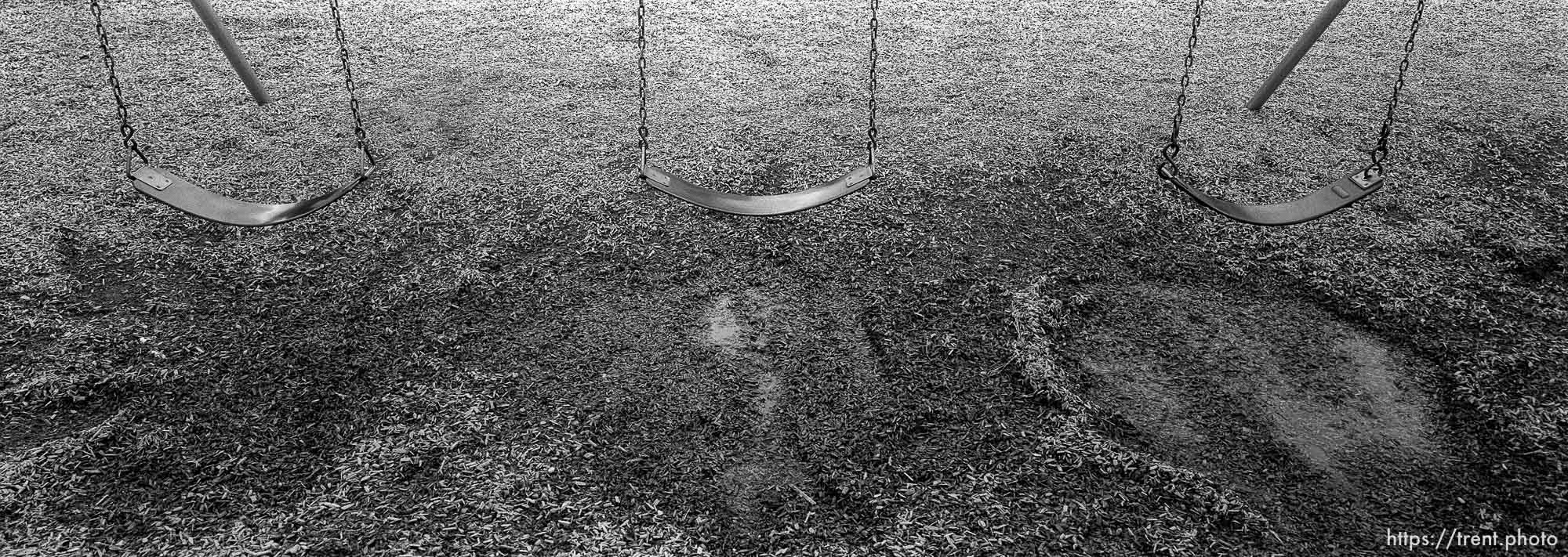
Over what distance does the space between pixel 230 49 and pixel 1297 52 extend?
10.1 feet

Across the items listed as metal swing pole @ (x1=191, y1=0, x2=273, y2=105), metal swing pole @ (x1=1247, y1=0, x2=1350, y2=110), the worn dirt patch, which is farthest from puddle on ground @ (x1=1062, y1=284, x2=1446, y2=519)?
metal swing pole @ (x1=191, y1=0, x2=273, y2=105)

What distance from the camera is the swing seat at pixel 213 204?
80.4 inches

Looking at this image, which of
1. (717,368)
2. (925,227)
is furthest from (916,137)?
(717,368)

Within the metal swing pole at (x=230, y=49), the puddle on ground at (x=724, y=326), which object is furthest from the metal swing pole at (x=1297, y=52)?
the metal swing pole at (x=230, y=49)

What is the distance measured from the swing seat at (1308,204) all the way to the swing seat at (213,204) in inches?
72.6

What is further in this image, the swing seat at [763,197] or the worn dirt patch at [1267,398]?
the swing seat at [763,197]

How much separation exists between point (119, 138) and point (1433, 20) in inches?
179

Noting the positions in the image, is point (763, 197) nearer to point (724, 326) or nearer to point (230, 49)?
point (724, 326)

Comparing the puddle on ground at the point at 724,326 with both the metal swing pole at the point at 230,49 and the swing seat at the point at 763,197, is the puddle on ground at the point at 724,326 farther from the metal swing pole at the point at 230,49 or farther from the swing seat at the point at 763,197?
the metal swing pole at the point at 230,49

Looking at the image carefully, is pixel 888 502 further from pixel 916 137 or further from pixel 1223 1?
pixel 1223 1

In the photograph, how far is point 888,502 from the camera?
61.9 inches

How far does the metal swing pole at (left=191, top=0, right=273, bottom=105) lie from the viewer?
8.75 ft

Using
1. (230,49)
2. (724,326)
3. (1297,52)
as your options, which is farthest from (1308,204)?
(230,49)

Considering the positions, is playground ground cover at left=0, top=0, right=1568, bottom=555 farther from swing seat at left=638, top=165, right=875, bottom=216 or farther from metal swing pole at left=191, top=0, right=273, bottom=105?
swing seat at left=638, top=165, right=875, bottom=216
